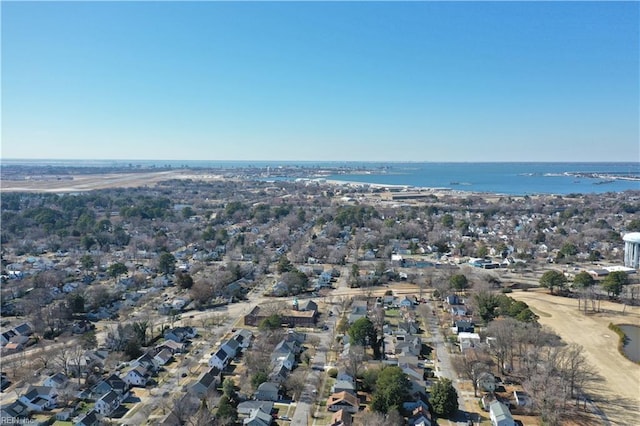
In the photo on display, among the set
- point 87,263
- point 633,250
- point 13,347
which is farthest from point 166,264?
point 633,250

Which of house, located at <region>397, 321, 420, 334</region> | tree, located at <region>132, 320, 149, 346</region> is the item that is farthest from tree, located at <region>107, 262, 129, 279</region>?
house, located at <region>397, 321, 420, 334</region>

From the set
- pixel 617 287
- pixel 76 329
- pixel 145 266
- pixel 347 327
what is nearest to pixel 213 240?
pixel 145 266

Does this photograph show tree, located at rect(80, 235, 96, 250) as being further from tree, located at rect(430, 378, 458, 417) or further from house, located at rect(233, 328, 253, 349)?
tree, located at rect(430, 378, 458, 417)

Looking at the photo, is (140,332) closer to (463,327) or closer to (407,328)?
(407,328)

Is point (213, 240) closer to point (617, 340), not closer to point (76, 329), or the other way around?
point (76, 329)

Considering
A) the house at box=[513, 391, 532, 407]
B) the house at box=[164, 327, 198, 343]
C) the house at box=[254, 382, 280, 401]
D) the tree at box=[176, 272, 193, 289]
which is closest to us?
the house at box=[513, 391, 532, 407]

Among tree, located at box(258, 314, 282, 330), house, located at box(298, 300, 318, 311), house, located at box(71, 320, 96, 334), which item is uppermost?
tree, located at box(258, 314, 282, 330)
